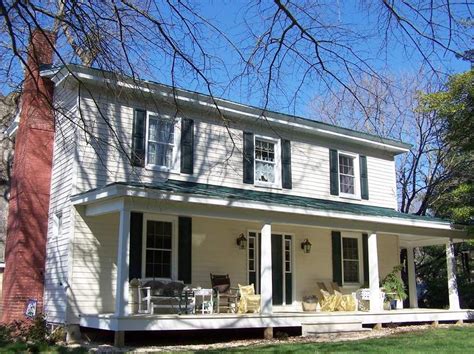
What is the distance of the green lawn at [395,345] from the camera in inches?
402

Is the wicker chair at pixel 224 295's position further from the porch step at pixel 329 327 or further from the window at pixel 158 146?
the window at pixel 158 146

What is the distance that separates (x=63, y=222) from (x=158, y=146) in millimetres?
2980

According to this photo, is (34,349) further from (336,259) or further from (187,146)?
(336,259)

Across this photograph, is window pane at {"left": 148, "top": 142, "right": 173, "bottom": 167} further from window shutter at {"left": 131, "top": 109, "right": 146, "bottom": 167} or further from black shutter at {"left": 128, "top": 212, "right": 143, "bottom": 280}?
black shutter at {"left": 128, "top": 212, "right": 143, "bottom": 280}

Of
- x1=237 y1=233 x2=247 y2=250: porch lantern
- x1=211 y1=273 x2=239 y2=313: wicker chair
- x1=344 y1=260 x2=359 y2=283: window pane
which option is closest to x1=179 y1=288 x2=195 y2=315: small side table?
x1=211 y1=273 x2=239 y2=313: wicker chair

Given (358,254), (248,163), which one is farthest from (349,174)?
(248,163)

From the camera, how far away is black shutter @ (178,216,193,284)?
1402cm

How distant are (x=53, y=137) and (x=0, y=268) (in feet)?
29.6

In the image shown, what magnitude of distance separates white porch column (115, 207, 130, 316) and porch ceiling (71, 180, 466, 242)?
1.18 ft

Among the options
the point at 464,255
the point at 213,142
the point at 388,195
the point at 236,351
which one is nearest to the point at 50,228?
the point at 213,142

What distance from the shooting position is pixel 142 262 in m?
13.6

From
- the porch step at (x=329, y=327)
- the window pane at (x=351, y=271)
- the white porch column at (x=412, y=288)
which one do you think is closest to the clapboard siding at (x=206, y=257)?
the window pane at (x=351, y=271)

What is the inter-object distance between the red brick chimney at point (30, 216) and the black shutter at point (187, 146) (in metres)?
3.27

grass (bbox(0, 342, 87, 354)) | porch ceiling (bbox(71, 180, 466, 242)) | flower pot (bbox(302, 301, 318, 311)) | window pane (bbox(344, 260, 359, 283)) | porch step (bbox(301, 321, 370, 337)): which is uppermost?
porch ceiling (bbox(71, 180, 466, 242))
